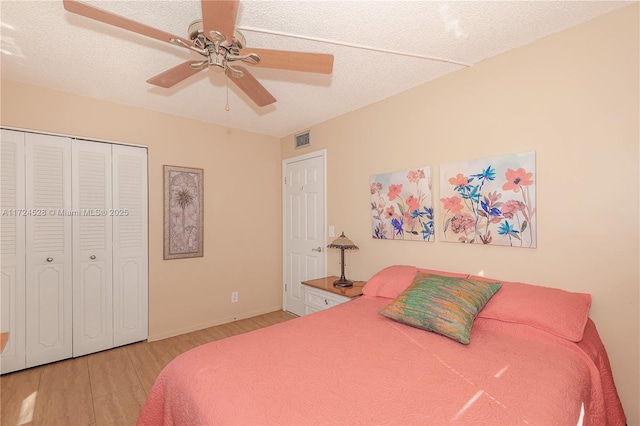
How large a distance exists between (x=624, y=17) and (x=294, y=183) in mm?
3192

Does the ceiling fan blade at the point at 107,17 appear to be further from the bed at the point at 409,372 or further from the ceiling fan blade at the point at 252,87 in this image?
the bed at the point at 409,372

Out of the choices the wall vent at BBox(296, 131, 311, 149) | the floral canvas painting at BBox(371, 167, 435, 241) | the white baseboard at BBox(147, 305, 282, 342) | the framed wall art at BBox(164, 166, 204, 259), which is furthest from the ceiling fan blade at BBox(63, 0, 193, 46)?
the white baseboard at BBox(147, 305, 282, 342)

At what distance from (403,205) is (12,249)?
11.1ft

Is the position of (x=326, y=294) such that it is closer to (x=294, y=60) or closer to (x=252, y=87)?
(x=252, y=87)

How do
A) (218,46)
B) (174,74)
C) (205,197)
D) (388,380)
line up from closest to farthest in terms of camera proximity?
(388,380) < (218,46) < (174,74) < (205,197)

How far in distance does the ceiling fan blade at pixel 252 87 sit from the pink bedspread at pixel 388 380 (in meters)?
1.52

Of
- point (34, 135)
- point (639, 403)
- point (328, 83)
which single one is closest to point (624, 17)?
point (328, 83)

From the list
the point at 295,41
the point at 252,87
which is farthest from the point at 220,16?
the point at 295,41

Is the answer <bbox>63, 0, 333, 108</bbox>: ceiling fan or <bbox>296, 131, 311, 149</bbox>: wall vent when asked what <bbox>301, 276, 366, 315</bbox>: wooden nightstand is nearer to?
<bbox>296, 131, 311, 149</bbox>: wall vent

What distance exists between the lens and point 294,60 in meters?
1.63

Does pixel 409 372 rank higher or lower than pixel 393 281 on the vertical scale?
lower

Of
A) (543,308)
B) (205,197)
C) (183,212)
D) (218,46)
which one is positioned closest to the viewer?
(218,46)

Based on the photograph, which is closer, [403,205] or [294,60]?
[294,60]

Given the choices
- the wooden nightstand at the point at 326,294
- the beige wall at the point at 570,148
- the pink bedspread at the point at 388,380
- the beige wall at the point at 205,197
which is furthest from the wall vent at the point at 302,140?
the pink bedspread at the point at 388,380
